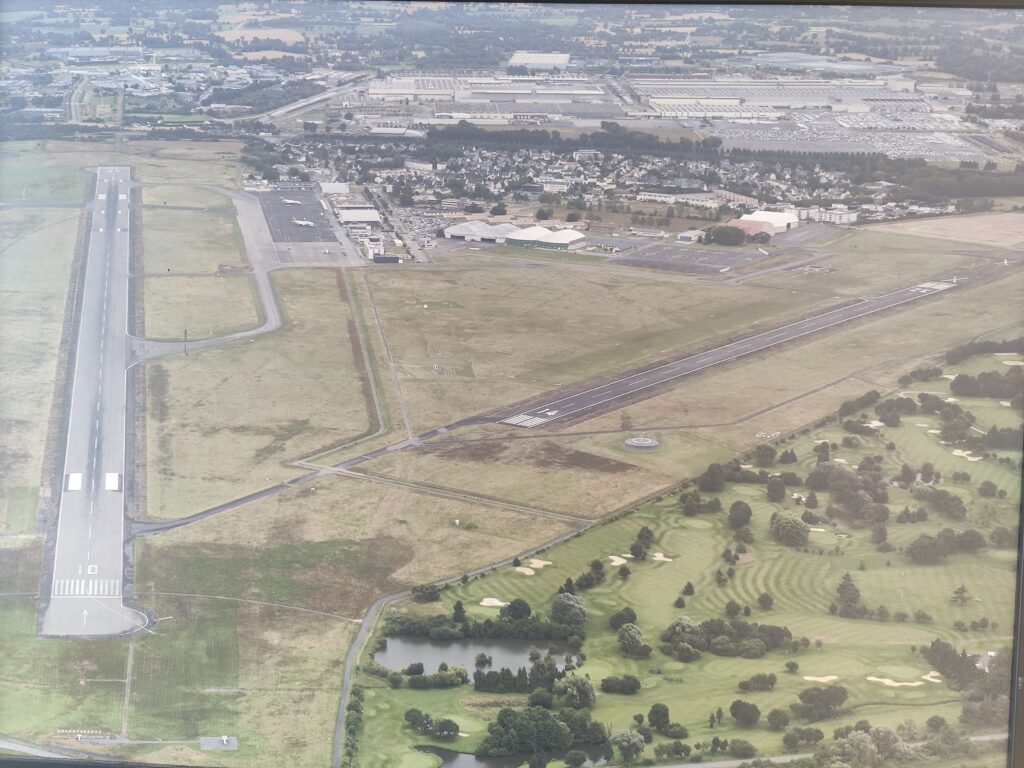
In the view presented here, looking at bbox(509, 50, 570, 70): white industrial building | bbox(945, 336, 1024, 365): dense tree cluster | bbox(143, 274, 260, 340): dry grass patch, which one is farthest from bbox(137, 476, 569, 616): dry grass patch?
bbox(509, 50, 570, 70): white industrial building

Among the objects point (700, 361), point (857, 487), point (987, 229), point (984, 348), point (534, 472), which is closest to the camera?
point (857, 487)

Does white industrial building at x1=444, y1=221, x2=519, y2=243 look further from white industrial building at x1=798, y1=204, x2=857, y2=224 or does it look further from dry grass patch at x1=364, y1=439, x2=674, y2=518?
dry grass patch at x1=364, y1=439, x2=674, y2=518

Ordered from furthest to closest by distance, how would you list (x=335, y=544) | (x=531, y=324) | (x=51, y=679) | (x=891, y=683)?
(x=531, y=324)
(x=335, y=544)
(x=891, y=683)
(x=51, y=679)

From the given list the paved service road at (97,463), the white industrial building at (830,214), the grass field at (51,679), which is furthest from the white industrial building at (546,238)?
the grass field at (51,679)

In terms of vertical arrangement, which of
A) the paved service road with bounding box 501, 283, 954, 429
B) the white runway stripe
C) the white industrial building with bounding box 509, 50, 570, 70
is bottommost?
the white runway stripe

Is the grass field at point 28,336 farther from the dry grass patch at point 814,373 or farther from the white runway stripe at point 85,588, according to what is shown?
the dry grass patch at point 814,373

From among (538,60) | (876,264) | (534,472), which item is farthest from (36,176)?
(876,264)

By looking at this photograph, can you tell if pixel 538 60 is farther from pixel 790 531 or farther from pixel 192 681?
pixel 192 681

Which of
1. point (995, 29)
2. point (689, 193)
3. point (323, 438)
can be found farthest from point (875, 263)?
point (323, 438)
